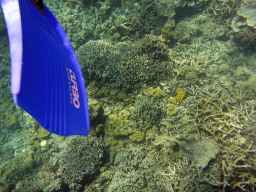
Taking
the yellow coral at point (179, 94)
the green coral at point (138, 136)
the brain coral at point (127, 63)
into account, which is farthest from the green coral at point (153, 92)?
the green coral at point (138, 136)

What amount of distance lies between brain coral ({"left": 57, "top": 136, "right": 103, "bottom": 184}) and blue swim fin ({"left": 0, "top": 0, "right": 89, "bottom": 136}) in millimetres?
2654

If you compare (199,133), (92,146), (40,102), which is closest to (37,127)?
(92,146)

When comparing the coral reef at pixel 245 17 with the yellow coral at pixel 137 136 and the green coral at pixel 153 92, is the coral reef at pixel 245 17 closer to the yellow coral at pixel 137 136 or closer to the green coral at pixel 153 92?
the green coral at pixel 153 92

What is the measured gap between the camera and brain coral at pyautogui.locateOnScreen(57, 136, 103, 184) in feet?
12.6

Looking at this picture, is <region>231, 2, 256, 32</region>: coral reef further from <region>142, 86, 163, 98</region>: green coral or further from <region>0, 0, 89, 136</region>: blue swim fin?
<region>0, 0, 89, 136</region>: blue swim fin

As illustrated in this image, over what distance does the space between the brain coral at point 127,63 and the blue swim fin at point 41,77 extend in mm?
2876

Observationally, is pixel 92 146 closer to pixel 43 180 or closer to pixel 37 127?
pixel 43 180

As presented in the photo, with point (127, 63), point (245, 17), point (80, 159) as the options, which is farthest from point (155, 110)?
point (245, 17)

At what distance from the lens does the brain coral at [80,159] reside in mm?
3850

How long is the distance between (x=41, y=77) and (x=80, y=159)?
11.6ft

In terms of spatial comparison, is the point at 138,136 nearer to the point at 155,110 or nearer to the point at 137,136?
the point at 137,136

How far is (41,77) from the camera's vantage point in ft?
3.72

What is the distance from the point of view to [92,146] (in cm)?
400

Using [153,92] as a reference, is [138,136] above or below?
below
